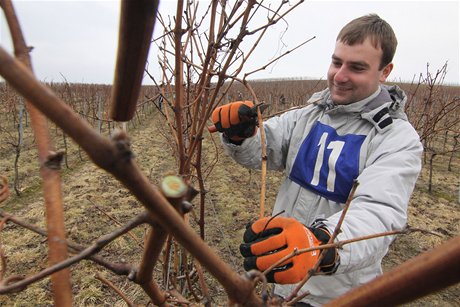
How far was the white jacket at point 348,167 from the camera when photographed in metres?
1.40

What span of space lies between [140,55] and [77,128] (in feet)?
0.27

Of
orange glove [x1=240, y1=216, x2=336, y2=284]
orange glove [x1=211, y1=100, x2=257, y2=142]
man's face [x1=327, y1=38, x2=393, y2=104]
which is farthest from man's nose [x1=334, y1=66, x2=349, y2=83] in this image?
orange glove [x1=240, y1=216, x2=336, y2=284]

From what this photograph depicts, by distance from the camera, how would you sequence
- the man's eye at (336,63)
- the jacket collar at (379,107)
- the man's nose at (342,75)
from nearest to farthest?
the jacket collar at (379,107)
the man's nose at (342,75)
the man's eye at (336,63)

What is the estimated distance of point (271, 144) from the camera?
2.15 m

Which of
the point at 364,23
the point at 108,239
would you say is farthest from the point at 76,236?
the point at 108,239

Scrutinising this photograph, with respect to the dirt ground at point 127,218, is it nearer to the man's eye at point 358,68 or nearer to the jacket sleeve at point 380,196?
the man's eye at point 358,68

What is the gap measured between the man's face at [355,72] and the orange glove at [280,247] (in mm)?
960

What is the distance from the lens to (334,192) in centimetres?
175

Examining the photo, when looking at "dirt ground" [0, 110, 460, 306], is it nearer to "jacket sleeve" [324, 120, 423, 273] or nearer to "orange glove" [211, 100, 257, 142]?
"orange glove" [211, 100, 257, 142]

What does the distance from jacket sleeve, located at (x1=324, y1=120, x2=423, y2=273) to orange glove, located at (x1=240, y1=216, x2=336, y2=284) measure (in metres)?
0.16

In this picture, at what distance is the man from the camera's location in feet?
4.29

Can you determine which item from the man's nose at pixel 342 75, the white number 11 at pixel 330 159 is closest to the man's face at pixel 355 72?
the man's nose at pixel 342 75

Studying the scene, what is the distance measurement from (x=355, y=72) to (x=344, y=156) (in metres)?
0.48

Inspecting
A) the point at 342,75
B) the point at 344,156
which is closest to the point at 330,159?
the point at 344,156
